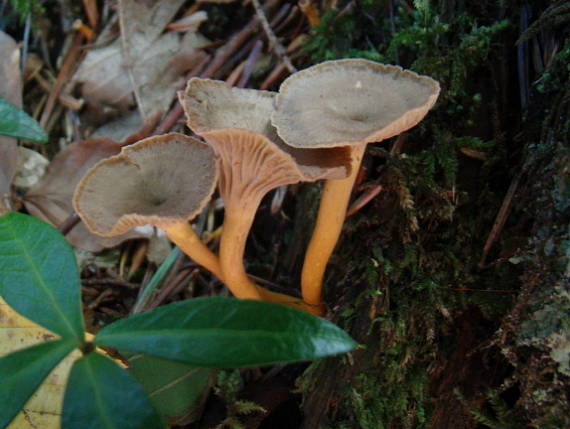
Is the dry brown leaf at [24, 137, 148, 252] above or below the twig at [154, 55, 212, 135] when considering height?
below

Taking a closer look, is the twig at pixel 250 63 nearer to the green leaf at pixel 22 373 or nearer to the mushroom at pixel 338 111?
the mushroom at pixel 338 111

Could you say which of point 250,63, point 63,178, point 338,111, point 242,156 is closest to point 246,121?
point 242,156

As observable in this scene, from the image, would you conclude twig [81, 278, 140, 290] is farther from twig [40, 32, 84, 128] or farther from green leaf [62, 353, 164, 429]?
green leaf [62, 353, 164, 429]

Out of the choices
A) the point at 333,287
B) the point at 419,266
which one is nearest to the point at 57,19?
the point at 333,287

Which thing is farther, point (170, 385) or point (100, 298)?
point (100, 298)

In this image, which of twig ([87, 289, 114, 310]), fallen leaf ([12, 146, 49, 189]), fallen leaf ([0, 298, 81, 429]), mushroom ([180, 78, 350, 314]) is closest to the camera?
mushroom ([180, 78, 350, 314])

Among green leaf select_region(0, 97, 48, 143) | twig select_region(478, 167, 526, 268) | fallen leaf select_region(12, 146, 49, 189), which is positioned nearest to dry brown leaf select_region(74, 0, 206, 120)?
fallen leaf select_region(12, 146, 49, 189)

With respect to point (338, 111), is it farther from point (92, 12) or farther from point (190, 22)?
point (92, 12)

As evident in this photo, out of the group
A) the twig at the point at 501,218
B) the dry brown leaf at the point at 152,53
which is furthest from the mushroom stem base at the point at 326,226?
the dry brown leaf at the point at 152,53

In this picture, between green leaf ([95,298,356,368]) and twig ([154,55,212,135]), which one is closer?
green leaf ([95,298,356,368])
